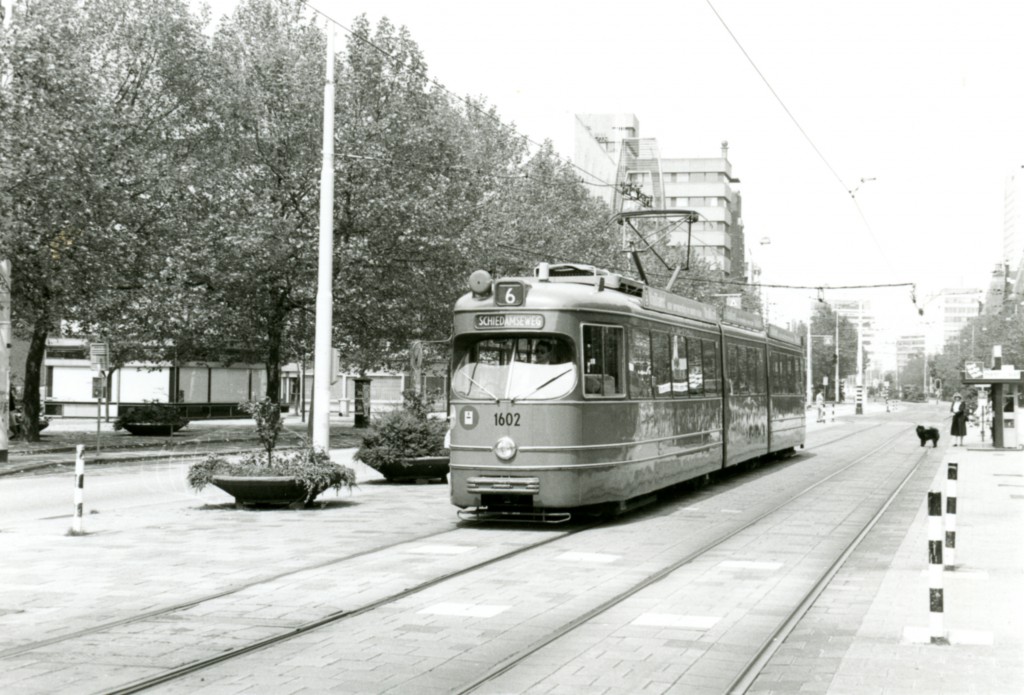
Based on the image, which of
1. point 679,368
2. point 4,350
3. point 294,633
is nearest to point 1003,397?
point 679,368

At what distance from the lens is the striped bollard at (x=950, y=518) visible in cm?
953

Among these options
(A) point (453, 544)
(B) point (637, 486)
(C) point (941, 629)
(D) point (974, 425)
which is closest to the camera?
(C) point (941, 629)

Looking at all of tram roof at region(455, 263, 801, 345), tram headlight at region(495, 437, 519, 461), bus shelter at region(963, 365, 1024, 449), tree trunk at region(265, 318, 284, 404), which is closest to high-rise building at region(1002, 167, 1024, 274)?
bus shelter at region(963, 365, 1024, 449)

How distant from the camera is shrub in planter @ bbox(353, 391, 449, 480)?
20.5 metres

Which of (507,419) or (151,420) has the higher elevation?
A: (507,419)

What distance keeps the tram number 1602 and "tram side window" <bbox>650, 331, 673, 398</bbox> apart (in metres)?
2.85

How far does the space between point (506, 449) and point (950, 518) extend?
5203 millimetres

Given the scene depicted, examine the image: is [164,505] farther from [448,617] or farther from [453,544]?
[448,617]

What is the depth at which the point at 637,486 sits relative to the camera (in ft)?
49.8

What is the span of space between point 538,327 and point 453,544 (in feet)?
9.17

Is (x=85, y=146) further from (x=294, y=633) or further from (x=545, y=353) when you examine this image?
(x=294, y=633)

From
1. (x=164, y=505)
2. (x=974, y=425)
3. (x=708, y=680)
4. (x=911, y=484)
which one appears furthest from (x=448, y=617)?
(x=974, y=425)

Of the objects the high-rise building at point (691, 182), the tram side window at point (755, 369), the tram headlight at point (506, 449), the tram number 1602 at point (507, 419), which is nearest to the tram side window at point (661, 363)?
the tram number 1602 at point (507, 419)

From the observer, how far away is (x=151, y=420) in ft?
138
